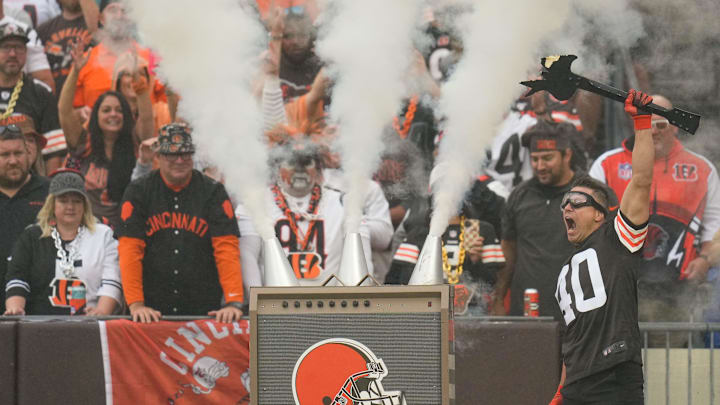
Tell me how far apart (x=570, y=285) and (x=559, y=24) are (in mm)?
1734

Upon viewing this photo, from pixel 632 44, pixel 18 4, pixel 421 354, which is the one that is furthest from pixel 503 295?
pixel 18 4

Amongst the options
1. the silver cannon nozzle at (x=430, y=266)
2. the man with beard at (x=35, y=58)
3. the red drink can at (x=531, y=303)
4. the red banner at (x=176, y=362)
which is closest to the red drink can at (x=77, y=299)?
the red banner at (x=176, y=362)

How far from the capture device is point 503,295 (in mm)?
6820

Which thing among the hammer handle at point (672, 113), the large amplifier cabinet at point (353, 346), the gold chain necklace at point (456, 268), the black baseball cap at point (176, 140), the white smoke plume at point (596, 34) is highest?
the white smoke plume at point (596, 34)

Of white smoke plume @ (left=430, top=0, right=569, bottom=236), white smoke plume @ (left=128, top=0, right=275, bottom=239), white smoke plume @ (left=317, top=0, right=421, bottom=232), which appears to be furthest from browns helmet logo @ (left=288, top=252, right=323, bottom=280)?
white smoke plume @ (left=430, top=0, right=569, bottom=236)

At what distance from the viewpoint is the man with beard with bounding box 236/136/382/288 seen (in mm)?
6660

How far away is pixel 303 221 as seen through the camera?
688 centimetres

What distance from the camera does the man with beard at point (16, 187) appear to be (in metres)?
7.00

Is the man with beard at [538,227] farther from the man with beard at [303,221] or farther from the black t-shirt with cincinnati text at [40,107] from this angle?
the black t-shirt with cincinnati text at [40,107]

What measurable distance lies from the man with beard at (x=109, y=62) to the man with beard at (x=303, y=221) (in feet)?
4.23

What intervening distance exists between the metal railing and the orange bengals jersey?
0.93m

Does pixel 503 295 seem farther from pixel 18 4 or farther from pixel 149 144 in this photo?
pixel 18 4

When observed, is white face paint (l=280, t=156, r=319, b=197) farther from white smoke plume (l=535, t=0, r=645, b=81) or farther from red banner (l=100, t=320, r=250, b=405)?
white smoke plume (l=535, t=0, r=645, b=81)

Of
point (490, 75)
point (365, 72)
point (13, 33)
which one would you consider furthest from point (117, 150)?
point (490, 75)
